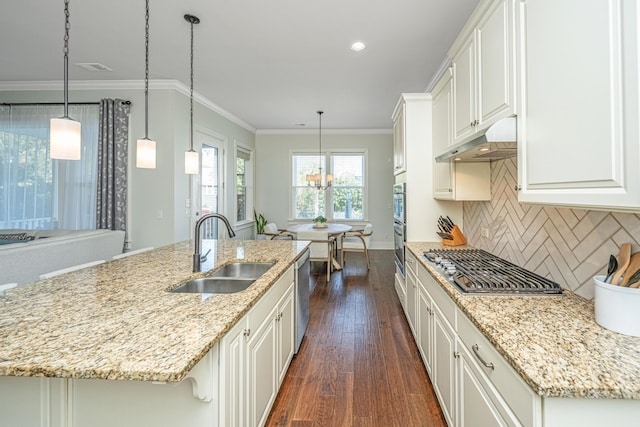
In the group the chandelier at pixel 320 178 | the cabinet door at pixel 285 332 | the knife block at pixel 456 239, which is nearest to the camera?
the cabinet door at pixel 285 332

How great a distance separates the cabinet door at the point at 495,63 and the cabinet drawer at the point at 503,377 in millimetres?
1054

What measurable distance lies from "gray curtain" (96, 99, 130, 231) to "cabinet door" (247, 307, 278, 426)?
3399 millimetres

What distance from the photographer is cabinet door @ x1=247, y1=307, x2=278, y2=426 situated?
1.41m

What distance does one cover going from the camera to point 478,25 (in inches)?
70.5

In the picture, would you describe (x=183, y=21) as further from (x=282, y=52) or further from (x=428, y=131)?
(x=428, y=131)

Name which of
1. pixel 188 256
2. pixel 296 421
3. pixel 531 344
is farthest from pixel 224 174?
pixel 531 344

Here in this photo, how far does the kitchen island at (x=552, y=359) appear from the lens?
79 centimetres

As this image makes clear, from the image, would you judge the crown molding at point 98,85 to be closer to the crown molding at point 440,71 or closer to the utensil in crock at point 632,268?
the crown molding at point 440,71

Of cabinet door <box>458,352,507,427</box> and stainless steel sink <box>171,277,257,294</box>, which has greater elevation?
stainless steel sink <box>171,277,257,294</box>

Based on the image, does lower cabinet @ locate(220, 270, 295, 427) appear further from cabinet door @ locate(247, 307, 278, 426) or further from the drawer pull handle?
the drawer pull handle

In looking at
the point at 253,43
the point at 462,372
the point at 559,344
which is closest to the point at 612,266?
the point at 559,344

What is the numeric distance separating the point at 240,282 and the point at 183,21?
7.90ft

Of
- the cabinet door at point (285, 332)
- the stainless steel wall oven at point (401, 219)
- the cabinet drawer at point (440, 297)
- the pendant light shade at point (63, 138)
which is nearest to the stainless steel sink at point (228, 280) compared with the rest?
the cabinet door at point (285, 332)

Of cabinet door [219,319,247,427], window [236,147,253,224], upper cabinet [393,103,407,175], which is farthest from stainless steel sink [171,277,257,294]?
→ window [236,147,253,224]
